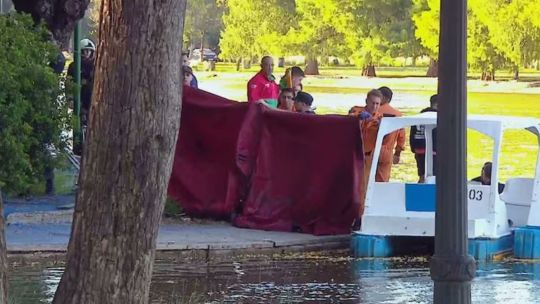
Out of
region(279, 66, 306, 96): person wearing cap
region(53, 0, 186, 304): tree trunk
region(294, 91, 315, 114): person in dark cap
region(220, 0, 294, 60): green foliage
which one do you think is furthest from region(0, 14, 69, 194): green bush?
region(220, 0, 294, 60): green foliage

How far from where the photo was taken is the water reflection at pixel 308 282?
9.52m

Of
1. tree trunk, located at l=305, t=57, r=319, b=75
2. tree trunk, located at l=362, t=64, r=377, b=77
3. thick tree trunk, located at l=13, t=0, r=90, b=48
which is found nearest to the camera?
thick tree trunk, located at l=13, t=0, r=90, b=48

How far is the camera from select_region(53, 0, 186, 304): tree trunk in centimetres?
562

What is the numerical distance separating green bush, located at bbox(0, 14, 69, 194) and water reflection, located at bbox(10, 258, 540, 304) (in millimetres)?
1484

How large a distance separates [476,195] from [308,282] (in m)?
2.20

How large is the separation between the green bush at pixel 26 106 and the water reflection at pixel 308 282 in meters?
1.48

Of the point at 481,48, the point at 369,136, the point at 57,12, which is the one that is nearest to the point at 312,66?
the point at 481,48

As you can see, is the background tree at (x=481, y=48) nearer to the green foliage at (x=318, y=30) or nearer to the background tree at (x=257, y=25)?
the green foliage at (x=318, y=30)

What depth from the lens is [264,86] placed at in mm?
15867

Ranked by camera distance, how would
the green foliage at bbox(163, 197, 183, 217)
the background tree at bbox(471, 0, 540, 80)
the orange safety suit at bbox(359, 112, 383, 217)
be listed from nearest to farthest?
the orange safety suit at bbox(359, 112, 383, 217) < the green foliage at bbox(163, 197, 183, 217) < the background tree at bbox(471, 0, 540, 80)

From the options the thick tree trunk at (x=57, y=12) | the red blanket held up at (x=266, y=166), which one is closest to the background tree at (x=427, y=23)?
the thick tree trunk at (x=57, y=12)

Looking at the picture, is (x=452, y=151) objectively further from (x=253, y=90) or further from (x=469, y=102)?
(x=469, y=102)

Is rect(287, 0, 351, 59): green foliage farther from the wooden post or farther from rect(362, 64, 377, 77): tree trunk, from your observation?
the wooden post

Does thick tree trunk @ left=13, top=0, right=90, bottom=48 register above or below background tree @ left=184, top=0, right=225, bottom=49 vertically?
below
